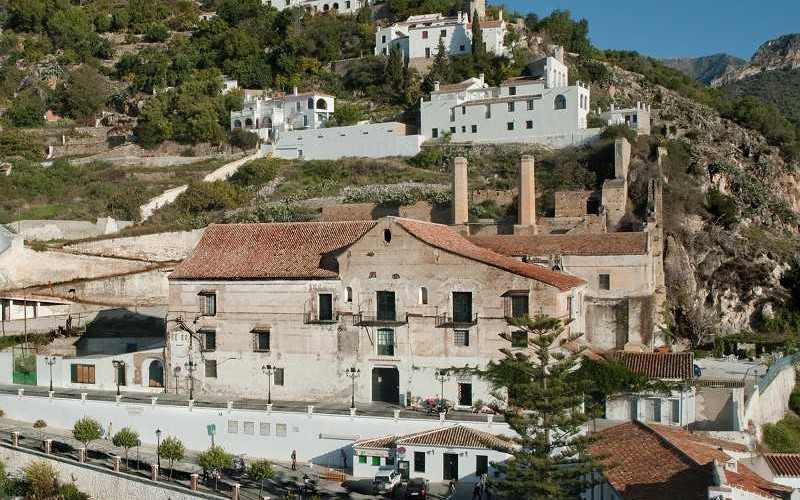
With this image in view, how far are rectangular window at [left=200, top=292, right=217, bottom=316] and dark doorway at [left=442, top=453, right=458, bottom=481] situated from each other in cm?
1102

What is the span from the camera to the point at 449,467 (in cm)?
2950

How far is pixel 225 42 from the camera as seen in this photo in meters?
92.6

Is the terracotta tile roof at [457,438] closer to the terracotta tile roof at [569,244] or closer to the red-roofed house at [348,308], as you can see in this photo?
the red-roofed house at [348,308]

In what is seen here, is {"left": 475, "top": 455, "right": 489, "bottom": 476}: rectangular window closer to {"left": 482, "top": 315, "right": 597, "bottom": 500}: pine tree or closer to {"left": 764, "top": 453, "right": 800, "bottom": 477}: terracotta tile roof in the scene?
{"left": 482, "top": 315, "right": 597, "bottom": 500}: pine tree

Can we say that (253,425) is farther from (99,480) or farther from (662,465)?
(662,465)

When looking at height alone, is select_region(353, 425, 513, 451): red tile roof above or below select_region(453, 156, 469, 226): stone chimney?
below

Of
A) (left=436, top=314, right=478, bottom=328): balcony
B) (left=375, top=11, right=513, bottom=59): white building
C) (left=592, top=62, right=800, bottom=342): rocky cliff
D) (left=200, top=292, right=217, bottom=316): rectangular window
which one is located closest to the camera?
(left=436, top=314, right=478, bottom=328): balcony

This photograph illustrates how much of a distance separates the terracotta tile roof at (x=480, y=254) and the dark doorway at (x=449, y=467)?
21.8 ft

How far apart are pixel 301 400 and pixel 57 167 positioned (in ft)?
141

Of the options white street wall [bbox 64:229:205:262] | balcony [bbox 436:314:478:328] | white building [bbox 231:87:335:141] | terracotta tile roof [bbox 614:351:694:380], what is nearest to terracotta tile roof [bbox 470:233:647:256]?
terracotta tile roof [bbox 614:351:694:380]

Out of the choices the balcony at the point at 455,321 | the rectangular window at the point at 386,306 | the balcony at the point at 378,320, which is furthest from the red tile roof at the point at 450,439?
the rectangular window at the point at 386,306

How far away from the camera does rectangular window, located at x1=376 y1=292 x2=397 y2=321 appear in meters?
34.8

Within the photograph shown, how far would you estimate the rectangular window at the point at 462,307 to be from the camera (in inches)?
1331

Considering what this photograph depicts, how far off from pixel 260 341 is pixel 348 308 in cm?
332
